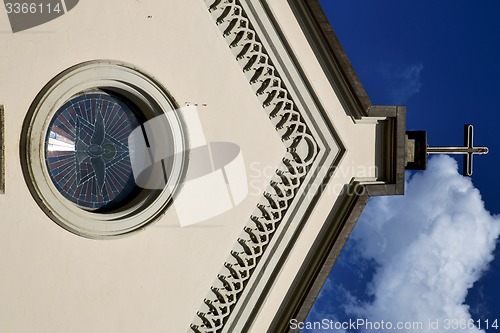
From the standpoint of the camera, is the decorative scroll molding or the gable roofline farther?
the gable roofline

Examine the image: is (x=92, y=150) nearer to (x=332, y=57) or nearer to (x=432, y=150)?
(x=332, y=57)

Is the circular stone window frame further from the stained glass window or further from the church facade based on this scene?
the stained glass window

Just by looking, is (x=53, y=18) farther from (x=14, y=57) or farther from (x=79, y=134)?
(x=79, y=134)

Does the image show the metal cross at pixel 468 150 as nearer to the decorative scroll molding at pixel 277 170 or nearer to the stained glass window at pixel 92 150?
the decorative scroll molding at pixel 277 170

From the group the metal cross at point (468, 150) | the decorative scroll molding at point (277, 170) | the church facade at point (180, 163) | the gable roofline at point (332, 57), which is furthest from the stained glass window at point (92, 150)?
the metal cross at point (468, 150)

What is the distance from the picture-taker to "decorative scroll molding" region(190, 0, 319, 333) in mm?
11039

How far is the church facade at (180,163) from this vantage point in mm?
9539

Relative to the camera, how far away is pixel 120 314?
10.3 m

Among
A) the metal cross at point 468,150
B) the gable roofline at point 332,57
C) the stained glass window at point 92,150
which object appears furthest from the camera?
the metal cross at point 468,150

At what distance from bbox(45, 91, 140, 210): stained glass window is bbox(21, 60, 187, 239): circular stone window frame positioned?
0.18 meters

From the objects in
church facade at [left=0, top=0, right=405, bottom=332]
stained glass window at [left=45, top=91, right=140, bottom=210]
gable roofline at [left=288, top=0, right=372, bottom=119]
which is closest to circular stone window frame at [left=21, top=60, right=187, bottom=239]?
church facade at [left=0, top=0, right=405, bottom=332]

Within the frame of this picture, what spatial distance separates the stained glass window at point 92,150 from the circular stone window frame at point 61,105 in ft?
0.60

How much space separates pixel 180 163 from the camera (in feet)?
35.9

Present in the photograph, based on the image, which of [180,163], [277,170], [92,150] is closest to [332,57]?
[277,170]
